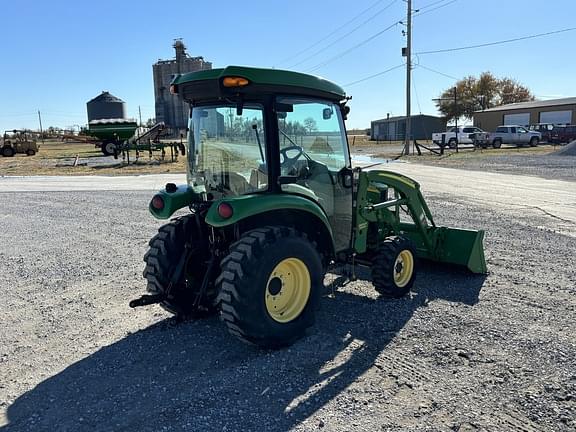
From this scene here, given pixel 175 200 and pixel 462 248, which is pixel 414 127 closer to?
pixel 462 248

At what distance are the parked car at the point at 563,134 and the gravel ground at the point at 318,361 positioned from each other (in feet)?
128

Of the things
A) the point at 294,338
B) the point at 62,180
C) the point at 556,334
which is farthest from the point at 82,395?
the point at 62,180

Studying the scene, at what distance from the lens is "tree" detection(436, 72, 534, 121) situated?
224 ft

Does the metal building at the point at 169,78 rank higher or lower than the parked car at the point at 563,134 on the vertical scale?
higher

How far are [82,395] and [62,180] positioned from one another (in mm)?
18953

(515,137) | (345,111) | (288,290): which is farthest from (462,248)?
(515,137)

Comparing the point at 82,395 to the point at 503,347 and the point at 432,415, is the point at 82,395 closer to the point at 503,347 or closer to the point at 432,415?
the point at 432,415

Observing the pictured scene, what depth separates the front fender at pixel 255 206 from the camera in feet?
12.5

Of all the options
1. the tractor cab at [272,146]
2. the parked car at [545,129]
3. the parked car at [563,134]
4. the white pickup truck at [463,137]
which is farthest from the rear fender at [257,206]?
the parked car at [545,129]

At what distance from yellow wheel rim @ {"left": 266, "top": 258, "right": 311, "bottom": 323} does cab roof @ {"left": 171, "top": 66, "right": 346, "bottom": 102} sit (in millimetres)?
1435

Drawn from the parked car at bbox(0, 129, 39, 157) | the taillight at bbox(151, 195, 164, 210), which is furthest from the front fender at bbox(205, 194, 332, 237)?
the parked car at bbox(0, 129, 39, 157)

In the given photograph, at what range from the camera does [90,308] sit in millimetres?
5414

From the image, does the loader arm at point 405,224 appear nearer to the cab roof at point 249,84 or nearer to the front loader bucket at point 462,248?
the front loader bucket at point 462,248

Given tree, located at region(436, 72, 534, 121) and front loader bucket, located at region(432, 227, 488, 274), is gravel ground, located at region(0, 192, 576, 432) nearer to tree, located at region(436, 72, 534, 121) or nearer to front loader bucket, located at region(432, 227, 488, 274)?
front loader bucket, located at region(432, 227, 488, 274)
